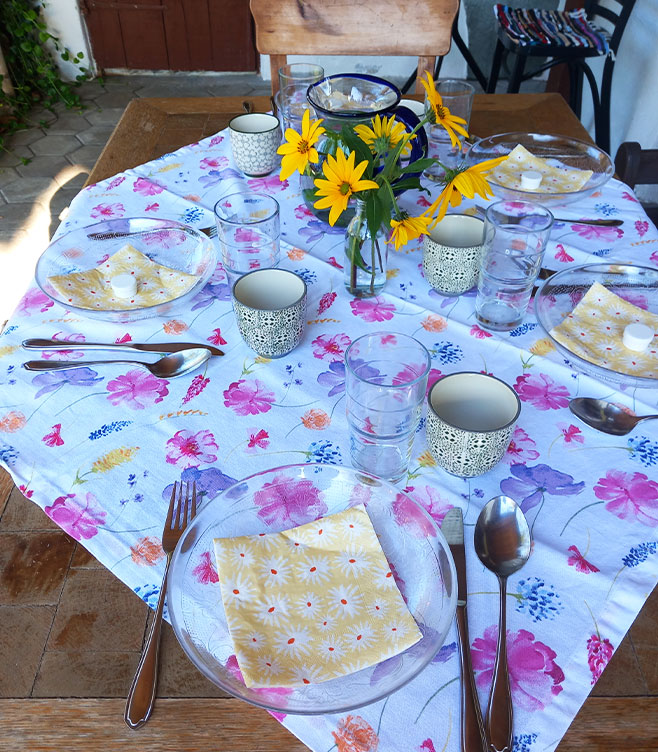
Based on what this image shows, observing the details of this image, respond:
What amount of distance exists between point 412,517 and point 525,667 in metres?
0.15

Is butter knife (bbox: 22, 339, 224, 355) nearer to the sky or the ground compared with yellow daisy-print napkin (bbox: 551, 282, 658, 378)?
nearer to the sky

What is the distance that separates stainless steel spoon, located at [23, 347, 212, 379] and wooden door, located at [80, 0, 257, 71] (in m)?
2.92

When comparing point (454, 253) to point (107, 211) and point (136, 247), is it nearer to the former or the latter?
point (136, 247)

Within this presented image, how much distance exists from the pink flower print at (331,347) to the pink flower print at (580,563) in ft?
1.12

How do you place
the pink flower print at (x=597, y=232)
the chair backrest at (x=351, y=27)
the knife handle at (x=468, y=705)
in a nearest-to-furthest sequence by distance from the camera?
the knife handle at (x=468, y=705)
the pink flower print at (x=597, y=232)
the chair backrest at (x=351, y=27)

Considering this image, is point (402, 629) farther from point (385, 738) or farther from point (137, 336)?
point (137, 336)

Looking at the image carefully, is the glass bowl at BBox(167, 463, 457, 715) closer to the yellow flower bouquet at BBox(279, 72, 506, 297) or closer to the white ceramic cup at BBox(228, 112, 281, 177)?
the yellow flower bouquet at BBox(279, 72, 506, 297)

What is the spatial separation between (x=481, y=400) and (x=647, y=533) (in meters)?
0.20

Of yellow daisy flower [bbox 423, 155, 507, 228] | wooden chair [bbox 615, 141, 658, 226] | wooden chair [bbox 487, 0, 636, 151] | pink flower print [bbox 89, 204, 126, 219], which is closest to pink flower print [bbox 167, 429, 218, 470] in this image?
yellow daisy flower [bbox 423, 155, 507, 228]

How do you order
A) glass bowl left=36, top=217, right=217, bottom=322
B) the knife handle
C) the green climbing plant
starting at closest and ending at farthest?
1. the knife handle
2. glass bowl left=36, top=217, right=217, bottom=322
3. the green climbing plant

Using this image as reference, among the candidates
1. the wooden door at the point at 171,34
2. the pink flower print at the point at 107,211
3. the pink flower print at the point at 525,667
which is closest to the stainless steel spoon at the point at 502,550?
the pink flower print at the point at 525,667

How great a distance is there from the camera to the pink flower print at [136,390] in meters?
0.73

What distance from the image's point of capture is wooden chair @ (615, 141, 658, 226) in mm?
1136

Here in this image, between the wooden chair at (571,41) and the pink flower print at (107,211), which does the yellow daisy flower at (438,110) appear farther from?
the wooden chair at (571,41)
